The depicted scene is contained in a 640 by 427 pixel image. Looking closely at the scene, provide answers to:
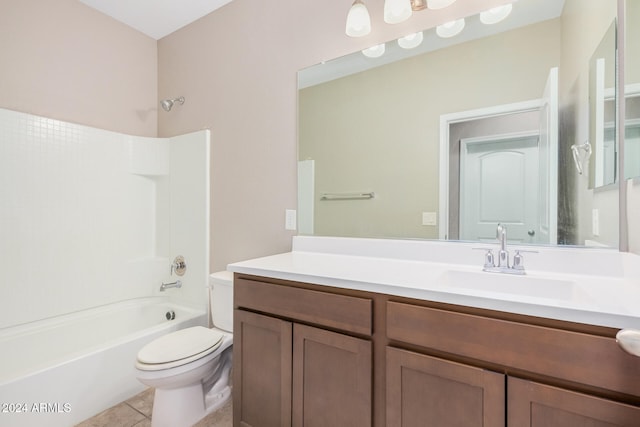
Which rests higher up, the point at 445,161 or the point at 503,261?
the point at 445,161

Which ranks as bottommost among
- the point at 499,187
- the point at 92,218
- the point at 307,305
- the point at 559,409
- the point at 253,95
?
the point at 559,409

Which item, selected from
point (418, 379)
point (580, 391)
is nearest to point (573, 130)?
point (580, 391)

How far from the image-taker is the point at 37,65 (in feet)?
6.26

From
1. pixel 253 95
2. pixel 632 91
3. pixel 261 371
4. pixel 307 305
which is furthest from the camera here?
pixel 253 95

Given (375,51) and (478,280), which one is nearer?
(478,280)

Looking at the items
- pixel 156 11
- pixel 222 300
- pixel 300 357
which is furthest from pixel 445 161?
pixel 156 11

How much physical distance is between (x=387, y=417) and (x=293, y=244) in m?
1.02

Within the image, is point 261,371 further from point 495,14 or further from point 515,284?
point 495,14

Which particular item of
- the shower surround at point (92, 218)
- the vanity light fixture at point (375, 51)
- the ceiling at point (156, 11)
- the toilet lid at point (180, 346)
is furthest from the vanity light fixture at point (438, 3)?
the toilet lid at point (180, 346)

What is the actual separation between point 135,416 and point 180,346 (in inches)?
21.2

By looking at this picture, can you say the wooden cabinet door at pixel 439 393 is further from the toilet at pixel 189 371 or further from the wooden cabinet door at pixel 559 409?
the toilet at pixel 189 371

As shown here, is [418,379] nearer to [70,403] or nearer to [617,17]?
[617,17]

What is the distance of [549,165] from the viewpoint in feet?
4.00

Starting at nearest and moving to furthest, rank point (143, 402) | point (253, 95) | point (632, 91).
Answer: point (632, 91), point (143, 402), point (253, 95)
